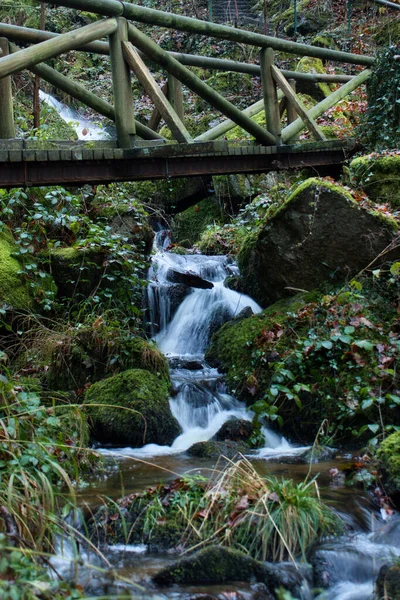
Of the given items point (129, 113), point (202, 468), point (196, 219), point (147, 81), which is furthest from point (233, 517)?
point (196, 219)

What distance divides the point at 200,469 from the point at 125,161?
296 centimetres

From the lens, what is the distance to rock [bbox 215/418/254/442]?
20.6ft

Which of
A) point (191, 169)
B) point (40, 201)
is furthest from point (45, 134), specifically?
point (191, 169)

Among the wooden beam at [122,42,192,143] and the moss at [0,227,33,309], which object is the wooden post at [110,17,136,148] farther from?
the moss at [0,227,33,309]

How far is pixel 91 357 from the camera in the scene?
284 inches

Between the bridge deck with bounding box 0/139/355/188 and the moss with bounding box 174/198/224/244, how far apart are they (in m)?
5.70

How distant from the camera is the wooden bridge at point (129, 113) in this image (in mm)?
5625

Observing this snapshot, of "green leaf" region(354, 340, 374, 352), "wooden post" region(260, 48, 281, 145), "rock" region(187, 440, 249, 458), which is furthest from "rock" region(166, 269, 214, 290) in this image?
"rock" region(187, 440, 249, 458)

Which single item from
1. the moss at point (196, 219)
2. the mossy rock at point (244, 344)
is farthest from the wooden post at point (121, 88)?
the moss at point (196, 219)

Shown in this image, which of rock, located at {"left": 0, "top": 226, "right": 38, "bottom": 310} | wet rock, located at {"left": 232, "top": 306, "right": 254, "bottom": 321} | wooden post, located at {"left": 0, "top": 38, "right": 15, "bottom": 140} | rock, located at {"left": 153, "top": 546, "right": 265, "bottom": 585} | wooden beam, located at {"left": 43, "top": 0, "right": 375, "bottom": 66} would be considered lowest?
rock, located at {"left": 153, "top": 546, "right": 265, "bottom": 585}

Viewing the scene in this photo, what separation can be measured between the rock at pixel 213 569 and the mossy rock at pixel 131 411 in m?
2.31

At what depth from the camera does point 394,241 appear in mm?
7137

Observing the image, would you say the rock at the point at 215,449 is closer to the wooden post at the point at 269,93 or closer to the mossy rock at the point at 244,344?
the mossy rock at the point at 244,344

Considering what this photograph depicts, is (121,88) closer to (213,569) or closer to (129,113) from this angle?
(129,113)
